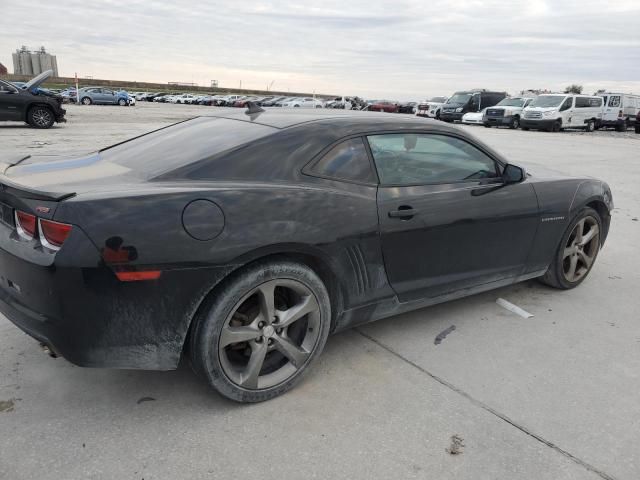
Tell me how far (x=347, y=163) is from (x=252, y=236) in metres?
0.81

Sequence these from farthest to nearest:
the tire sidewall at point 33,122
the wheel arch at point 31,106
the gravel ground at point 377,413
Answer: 1. the tire sidewall at point 33,122
2. the wheel arch at point 31,106
3. the gravel ground at point 377,413

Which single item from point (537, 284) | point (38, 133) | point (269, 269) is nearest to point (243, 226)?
point (269, 269)

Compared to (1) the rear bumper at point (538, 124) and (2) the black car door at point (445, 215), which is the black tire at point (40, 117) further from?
(1) the rear bumper at point (538, 124)

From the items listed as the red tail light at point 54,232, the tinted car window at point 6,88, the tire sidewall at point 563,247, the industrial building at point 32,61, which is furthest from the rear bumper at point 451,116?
the industrial building at point 32,61

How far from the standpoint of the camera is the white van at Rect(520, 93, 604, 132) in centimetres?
2564

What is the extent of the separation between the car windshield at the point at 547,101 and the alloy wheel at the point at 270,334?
26904 millimetres

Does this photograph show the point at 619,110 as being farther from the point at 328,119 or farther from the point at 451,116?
the point at 328,119

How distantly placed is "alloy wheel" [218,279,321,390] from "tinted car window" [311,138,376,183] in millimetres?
655

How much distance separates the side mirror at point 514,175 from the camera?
3633mm

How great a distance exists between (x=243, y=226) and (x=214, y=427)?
0.96 meters

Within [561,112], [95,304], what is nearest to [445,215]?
[95,304]

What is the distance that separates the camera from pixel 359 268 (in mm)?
2926

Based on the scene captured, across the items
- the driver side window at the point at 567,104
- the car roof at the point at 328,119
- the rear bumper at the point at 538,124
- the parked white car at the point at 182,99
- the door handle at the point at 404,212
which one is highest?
the parked white car at the point at 182,99

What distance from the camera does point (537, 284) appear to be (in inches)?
180
